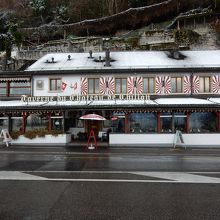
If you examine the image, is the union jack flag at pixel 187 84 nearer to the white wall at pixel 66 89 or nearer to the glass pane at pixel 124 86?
the glass pane at pixel 124 86

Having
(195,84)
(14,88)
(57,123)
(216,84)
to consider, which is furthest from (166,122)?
(14,88)

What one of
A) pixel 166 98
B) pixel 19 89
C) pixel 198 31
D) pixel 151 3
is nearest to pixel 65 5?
pixel 151 3

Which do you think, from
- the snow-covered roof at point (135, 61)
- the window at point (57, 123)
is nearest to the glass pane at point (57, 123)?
the window at point (57, 123)

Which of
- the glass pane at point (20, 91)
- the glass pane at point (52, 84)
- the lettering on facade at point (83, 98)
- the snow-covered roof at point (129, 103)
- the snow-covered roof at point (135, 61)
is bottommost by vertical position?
the snow-covered roof at point (129, 103)

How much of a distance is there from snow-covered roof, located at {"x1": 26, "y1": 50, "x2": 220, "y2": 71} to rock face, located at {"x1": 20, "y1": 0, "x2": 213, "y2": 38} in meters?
20.4

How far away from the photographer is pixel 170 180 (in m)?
11.8

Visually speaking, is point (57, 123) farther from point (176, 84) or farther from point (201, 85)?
point (201, 85)

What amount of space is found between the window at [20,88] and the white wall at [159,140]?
9.61 meters

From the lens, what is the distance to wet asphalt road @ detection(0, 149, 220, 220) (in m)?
7.98

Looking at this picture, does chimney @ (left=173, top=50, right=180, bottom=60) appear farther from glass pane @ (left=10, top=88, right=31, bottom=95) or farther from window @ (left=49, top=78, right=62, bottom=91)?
glass pane @ (left=10, top=88, right=31, bottom=95)

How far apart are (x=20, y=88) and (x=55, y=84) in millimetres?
3309

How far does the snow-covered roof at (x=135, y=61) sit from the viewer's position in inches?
1250

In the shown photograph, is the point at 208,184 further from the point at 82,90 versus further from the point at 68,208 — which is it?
the point at 82,90

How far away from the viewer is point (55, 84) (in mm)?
31891
